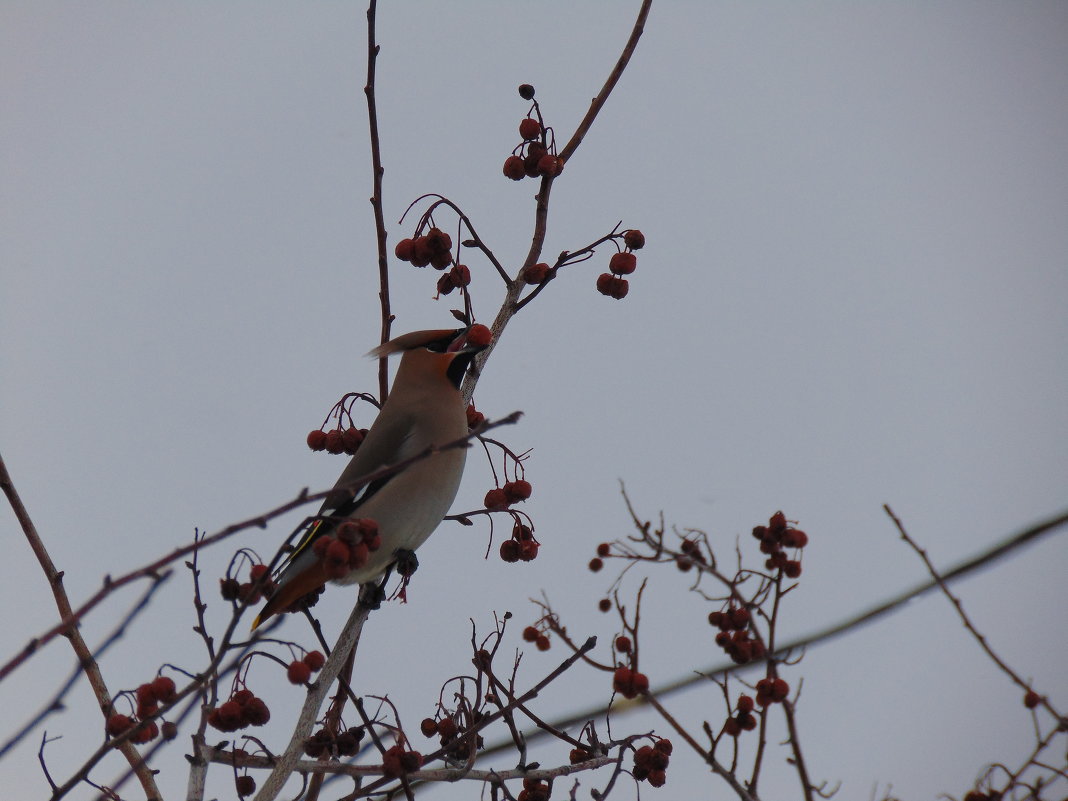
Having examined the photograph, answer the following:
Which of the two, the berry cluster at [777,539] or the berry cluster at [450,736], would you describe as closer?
the berry cluster at [450,736]

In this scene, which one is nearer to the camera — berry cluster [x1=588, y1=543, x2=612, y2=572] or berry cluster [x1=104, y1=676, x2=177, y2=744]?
berry cluster [x1=104, y1=676, x2=177, y2=744]

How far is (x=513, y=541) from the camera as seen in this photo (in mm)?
2578

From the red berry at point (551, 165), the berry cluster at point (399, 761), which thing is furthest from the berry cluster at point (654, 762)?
the red berry at point (551, 165)

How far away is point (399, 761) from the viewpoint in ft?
6.15

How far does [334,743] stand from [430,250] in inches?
43.1

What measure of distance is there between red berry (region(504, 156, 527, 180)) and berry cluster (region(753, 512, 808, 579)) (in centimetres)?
98

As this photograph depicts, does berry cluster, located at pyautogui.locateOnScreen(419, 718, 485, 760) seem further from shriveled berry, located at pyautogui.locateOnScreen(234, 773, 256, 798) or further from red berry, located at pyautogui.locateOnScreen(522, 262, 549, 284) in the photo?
red berry, located at pyautogui.locateOnScreen(522, 262, 549, 284)

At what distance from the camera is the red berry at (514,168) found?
2547 millimetres

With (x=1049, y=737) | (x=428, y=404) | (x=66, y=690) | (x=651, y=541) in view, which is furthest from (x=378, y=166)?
(x=1049, y=737)

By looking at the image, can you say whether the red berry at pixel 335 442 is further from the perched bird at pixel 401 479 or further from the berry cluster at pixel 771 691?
the berry cluster at pixel 771 691

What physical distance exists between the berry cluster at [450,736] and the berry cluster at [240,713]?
353 millimetres

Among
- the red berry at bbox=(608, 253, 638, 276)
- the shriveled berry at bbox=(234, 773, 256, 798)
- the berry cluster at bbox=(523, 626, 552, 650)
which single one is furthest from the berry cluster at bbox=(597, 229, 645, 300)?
the shriveled berry at bbox=(234, 773, 256, 798)

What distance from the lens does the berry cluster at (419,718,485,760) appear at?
6.50 feet

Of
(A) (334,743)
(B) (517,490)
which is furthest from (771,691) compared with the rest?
(A) (334,743)
